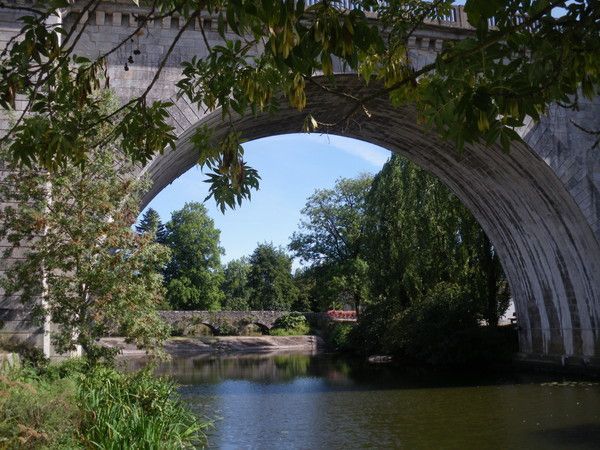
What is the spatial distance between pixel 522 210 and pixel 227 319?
3025cm

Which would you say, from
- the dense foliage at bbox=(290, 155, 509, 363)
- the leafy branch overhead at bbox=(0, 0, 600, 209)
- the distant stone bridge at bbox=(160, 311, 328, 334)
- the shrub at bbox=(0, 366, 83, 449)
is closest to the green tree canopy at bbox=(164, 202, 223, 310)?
the distant stone bridge at bbox=(160, 311, 328, 334)

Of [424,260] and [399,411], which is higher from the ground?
[424,260]

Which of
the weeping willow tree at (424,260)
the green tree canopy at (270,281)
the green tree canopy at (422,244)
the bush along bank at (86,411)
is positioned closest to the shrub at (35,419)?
the bush along bank at (86,411)

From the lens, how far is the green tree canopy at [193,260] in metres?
47.9

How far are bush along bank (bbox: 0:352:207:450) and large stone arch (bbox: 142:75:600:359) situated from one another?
197 inches

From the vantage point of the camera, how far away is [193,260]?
48.3 meters

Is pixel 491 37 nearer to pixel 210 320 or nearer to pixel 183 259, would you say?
pixel 210 320

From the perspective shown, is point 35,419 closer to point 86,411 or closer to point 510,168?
point 86,411

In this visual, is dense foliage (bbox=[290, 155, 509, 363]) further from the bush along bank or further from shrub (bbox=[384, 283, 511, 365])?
the bush along bank

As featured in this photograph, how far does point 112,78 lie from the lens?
11102 millimetres

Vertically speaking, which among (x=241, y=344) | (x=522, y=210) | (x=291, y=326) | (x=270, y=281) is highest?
(x=270, y=281)

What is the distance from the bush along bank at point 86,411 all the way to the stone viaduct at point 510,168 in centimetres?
353

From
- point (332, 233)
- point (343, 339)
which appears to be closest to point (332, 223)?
point (332, 233)

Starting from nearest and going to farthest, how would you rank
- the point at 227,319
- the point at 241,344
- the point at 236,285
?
the point at 241,344
the point at 227,319
the point at 236,285
